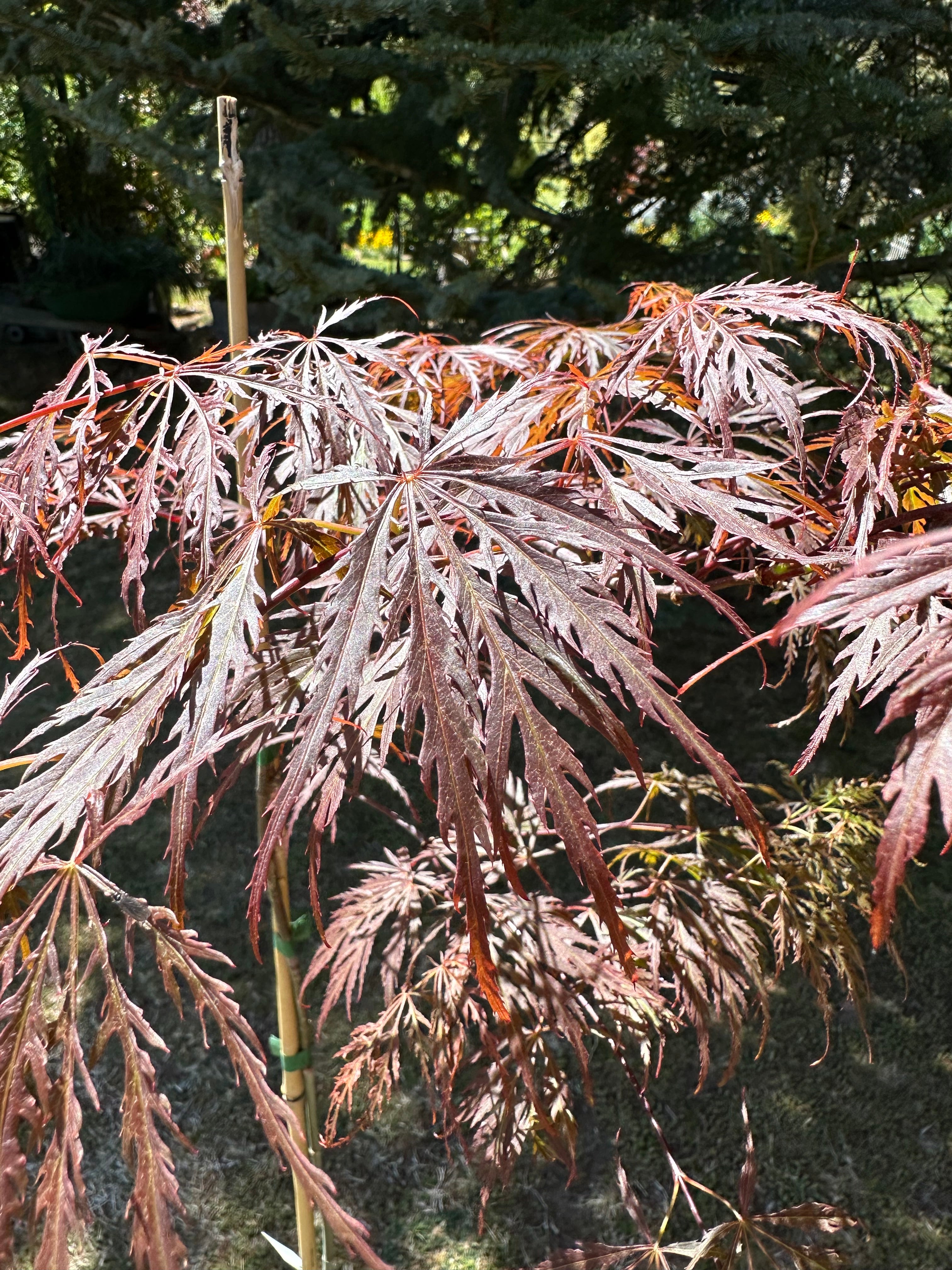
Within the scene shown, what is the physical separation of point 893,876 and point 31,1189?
1642 mm

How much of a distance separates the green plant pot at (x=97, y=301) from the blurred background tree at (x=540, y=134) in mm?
832

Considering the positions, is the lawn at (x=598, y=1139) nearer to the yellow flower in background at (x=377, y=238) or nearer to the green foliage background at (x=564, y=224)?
the green foliage background at (x=564, y=224)

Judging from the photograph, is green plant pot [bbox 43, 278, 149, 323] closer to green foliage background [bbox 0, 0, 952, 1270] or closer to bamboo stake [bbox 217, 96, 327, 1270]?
green foliage background [bbox 0, 0, 952, 1270]

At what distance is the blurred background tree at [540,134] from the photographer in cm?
198

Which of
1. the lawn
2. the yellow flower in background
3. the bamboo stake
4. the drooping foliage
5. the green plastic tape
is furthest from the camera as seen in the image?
the yellow flower in background

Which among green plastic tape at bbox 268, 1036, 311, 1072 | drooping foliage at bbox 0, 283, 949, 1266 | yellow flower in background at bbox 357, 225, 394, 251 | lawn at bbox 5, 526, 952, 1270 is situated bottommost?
lawn at bbox 5, 526, 952, 1270

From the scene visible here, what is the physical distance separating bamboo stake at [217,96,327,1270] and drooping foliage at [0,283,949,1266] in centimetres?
4

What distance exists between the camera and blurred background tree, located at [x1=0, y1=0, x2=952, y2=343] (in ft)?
6.49

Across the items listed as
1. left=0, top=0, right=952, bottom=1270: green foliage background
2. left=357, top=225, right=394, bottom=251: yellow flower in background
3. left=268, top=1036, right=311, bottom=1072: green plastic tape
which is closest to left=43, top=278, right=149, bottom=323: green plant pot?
left=0, top=0, right=952, bottom=1270: green foliage background

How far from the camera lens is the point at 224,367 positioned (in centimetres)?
71

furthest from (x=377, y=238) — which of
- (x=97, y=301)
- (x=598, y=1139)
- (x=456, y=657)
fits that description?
(x=456, y=657)

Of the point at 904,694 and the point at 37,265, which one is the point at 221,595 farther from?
the point at 37,265

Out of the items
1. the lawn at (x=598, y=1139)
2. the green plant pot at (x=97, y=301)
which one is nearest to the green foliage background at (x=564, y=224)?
the lawn at (x=598, y=1139)

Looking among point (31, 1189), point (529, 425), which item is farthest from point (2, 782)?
point (529, 425)
